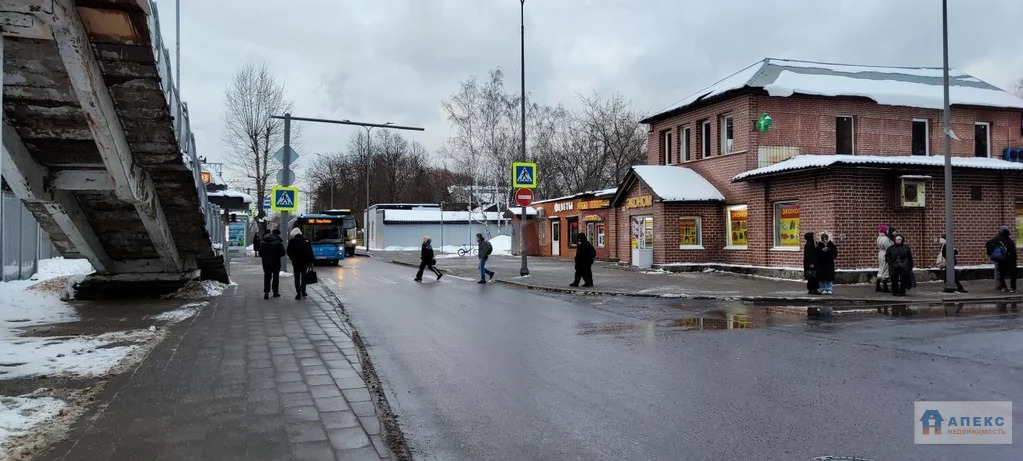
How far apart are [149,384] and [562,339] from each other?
16.8ft

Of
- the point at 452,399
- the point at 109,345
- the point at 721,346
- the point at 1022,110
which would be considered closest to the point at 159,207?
the point at 109,345

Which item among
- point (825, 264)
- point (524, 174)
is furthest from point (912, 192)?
point (524, 174)

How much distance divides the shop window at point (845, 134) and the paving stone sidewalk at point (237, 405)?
18.7 meters

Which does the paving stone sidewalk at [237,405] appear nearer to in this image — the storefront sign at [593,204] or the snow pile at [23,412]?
the snow pile at [23,412]

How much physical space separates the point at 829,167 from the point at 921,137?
749 cm

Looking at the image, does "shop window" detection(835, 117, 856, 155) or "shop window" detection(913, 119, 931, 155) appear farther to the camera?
"shop window" detection(913, 119, 931, 155)

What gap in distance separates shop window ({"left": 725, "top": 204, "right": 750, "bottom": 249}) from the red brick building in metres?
0.05

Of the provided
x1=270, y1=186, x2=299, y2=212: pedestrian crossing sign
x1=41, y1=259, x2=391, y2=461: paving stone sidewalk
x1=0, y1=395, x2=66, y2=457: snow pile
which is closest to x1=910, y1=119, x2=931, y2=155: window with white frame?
x1=270, y1=186, x2=299, y2=212: pedestrian crossing sign

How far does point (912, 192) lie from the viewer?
18469mm

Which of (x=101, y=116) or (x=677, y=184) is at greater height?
(x=677, y=184)

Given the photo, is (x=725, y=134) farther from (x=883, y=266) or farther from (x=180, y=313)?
(x=180, y=313)

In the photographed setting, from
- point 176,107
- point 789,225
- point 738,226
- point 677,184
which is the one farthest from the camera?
point 677,184

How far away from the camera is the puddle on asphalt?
10.5 m

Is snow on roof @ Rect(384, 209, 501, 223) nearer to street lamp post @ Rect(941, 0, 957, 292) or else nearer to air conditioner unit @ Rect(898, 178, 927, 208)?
air conditioner unit @ Rect(898, 178, 927, 208)
